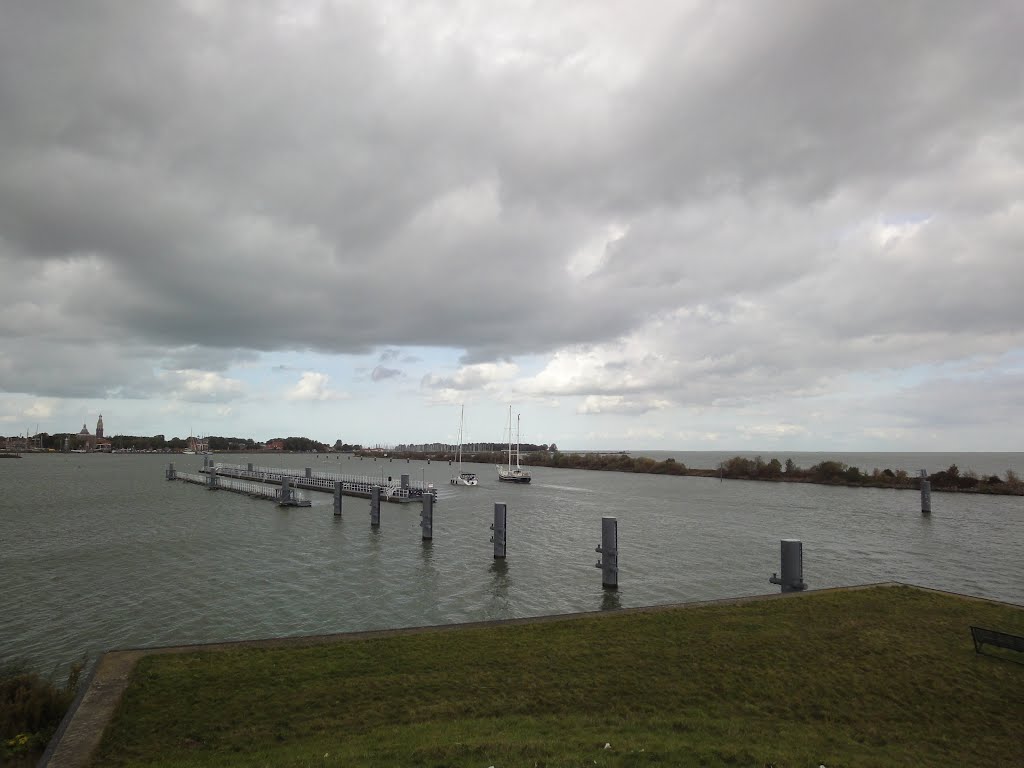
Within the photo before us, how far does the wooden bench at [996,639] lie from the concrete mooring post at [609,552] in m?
12.3

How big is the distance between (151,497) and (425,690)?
72.0 meters

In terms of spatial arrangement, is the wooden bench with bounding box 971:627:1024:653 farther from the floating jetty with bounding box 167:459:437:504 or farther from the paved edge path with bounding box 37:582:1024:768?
the floating jetty with bounding box 167:459:437:504

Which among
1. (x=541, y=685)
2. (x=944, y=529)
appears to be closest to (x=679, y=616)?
(x=541, y=685)

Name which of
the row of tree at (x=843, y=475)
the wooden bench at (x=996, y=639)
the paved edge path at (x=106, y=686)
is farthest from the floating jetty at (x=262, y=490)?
the row of tree at (x=843, y=475)

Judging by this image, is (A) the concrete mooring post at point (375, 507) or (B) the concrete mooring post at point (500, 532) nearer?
(B) the concrete mooring post at point (500, 532)

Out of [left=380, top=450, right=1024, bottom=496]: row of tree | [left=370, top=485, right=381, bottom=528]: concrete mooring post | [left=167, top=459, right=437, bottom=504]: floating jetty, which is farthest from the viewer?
[left=380, top=450, right=1024, bottom=496]: row of tree

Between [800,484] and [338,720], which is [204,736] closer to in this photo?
[338,720]

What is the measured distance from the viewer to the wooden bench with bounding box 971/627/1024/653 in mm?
11626

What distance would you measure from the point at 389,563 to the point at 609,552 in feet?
40.0

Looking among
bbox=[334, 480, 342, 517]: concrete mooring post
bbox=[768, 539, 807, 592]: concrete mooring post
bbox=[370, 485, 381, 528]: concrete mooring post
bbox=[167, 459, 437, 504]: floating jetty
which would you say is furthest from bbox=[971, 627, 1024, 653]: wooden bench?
bbox=[334, 480, 342, 517]: concrete mooring post

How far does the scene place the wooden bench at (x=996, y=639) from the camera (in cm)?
1163

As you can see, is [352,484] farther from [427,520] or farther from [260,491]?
[427,520]

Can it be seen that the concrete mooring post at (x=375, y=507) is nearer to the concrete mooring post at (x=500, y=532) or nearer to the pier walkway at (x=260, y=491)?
the concrete mooring post at (x=500, y=532)

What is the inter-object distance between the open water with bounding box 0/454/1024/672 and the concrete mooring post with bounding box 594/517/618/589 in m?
0.86
